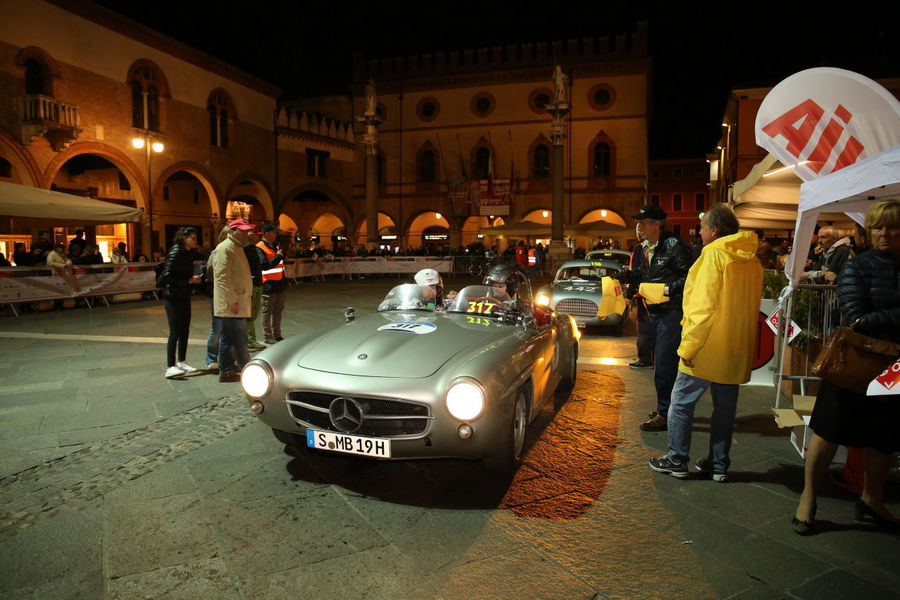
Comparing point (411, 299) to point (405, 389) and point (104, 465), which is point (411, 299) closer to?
point (405, 389)

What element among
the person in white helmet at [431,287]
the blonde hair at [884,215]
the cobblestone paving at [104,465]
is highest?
the blonde hair at [884,215]

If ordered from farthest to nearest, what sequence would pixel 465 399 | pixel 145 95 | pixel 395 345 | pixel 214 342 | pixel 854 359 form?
pixel 145 95
pixel 214 342
pixel 395 345
pixel 465 399
pixel 854 359

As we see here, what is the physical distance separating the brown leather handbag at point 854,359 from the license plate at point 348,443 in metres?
2.29

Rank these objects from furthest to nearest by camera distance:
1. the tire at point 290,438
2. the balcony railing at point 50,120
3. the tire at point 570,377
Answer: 1. the balcony railing at point 50,120
2. the tire at point 570,377
3. the tire at point 290,438

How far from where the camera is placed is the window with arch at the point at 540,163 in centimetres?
3509

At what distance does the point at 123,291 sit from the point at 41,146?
768 centimetres

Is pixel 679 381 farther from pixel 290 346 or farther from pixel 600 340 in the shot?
pixel 600 340

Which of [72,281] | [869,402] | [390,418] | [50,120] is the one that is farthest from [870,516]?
[50,120]

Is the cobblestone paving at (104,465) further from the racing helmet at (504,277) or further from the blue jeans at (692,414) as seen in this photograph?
the blue jeans at (692,414)

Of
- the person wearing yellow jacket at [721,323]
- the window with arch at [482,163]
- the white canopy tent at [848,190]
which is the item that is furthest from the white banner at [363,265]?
the person wearing yellow jacket at [721,323]

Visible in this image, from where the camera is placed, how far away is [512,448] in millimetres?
3715

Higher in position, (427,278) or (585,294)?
(427,278)

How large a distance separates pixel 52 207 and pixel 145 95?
1281 cm

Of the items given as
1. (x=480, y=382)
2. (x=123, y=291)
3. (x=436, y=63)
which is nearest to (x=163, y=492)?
(x=480, y=382)
